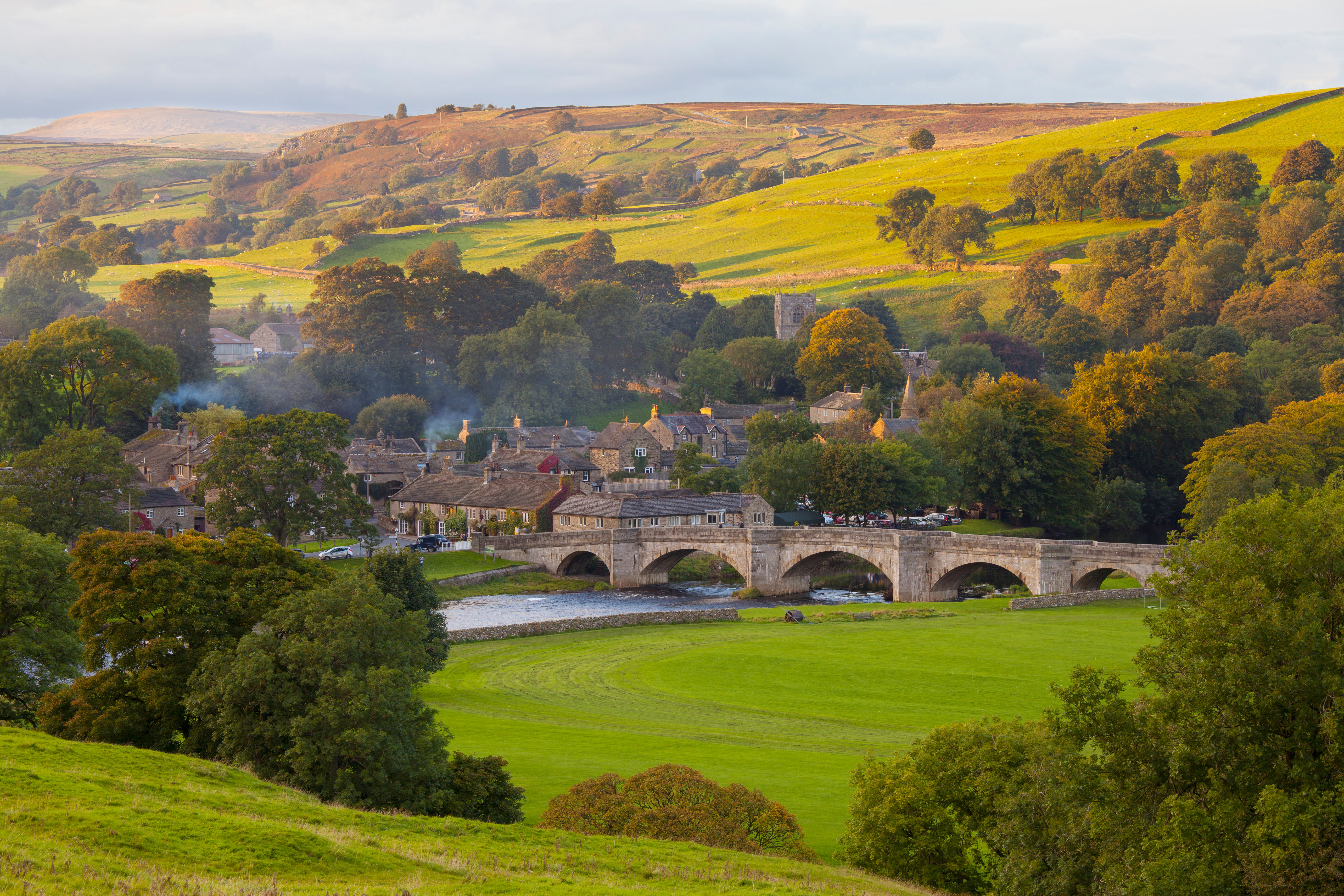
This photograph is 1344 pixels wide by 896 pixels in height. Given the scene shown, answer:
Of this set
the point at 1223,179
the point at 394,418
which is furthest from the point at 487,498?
the point at 1223,179

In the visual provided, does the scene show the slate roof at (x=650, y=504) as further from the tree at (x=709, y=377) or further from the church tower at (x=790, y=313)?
the church tower at (x=790, y=313)

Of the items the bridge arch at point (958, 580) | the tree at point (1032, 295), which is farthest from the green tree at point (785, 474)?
the tree at point (1032, 295)

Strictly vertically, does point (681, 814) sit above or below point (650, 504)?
above

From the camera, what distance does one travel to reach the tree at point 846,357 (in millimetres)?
125375

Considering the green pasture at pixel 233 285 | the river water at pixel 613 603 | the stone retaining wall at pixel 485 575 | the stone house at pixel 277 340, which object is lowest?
the river water at pixel 613 603

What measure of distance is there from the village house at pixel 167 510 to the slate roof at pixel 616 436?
3554cm

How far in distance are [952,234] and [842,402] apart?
188 ft

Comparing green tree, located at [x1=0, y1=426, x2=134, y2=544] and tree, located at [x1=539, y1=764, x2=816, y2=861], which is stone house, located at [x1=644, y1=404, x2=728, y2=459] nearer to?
green tree, located at [x1=0, y1=426, x2=134, y2=544]

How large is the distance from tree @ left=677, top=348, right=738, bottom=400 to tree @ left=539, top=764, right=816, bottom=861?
10042cm

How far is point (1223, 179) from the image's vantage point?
165250mm

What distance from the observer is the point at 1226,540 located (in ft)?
69.2

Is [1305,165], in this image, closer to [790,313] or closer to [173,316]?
[790,313]

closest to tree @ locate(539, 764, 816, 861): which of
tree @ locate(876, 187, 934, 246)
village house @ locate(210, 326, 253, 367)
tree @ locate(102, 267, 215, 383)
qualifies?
→ tree @ locate(102, 267, 215, 383)

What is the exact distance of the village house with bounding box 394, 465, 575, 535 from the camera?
283 feet
